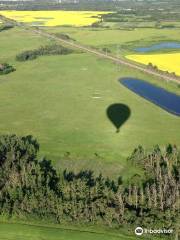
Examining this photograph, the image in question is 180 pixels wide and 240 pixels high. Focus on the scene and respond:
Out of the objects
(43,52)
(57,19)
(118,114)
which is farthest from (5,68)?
(57,19)

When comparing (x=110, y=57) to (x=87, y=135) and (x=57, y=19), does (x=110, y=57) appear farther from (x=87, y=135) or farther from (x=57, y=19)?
(x=57, y=19)

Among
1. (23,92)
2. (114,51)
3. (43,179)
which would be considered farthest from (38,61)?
(43,179)

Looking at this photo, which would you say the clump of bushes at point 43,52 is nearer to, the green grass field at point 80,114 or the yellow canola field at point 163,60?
the green grass field at point 80,114

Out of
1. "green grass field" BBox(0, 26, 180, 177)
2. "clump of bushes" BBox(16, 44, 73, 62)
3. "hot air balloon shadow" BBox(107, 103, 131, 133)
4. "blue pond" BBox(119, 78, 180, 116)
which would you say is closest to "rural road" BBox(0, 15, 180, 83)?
"green grass field" BBox(0, 26, 180, 177)

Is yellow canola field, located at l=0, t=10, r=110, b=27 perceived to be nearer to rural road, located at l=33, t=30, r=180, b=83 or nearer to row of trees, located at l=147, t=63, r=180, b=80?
rural road, located at l=33, t=30, r=180, b=83

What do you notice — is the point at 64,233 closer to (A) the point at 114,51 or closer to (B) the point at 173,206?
(B) the point at 173,206

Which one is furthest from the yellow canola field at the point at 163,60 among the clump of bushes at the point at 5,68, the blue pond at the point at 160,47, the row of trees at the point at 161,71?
the clump of bushes at the point at 5,68

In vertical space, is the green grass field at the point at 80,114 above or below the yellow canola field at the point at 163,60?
below
